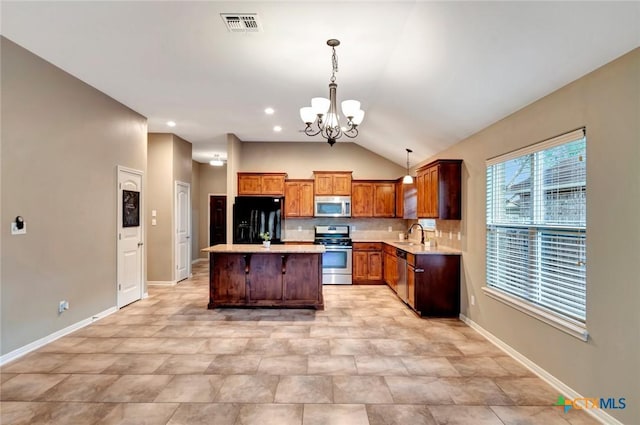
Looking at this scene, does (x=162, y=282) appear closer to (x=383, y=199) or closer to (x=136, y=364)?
(x=136, y=364)

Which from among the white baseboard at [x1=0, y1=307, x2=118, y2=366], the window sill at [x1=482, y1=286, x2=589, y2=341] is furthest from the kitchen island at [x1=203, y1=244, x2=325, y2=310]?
the window sill at [x1=482, y1=286, x2=589, y2=341]

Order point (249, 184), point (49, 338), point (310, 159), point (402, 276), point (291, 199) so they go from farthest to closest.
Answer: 1. point (310, 159)
2. point (291, 199)
3. point (249, 184)
4. point (402, 276)
5. point (49, 338)

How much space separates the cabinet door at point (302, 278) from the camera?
4852 mm

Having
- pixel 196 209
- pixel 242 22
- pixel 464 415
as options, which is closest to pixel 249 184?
pixel 196 209

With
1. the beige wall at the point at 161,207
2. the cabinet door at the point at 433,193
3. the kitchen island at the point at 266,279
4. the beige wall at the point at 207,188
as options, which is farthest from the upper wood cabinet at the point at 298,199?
the beige wall at the point at 207,188

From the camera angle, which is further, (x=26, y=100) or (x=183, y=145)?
(x=183, y=145)

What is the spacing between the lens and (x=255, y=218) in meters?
6.48

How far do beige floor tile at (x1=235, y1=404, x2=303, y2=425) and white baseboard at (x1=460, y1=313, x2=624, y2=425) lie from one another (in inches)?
82.2

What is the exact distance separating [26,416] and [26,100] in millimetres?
2959

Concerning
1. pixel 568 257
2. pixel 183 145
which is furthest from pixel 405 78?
pixel 183 145

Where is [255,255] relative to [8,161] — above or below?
below

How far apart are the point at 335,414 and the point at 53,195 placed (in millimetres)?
3786

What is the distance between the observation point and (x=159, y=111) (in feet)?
16.8

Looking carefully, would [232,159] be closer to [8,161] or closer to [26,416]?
[8,161]
